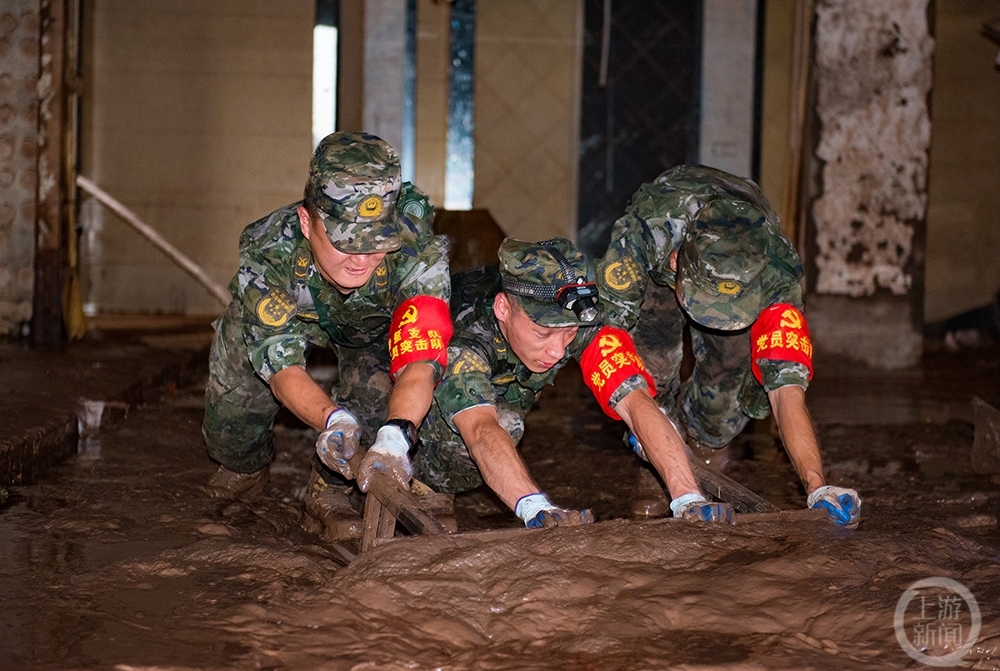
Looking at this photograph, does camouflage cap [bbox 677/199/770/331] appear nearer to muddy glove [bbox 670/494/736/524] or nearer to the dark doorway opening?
muddy glove [bbox 670/494/736/524]

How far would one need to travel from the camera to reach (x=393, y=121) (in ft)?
25.9

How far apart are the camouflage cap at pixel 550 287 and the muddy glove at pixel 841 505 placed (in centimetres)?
82

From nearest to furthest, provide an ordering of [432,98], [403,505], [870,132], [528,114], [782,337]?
[403,505]
[782,337]
[870,132]
[432,98]
[528,114]

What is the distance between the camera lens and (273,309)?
10.5 ft

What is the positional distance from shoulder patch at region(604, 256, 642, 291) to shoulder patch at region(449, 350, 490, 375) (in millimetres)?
581

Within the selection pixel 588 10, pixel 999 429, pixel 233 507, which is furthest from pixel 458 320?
pixel 588 10

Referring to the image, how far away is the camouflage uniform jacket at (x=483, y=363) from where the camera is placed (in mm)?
3055

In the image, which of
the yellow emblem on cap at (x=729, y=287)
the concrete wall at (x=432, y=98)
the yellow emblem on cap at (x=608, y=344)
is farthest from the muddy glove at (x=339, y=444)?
the concrete wall at (x=432, y=98)

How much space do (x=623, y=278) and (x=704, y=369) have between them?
2.36ft

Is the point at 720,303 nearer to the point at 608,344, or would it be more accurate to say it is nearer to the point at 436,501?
the point at 608,344

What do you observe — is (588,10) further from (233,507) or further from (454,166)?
(233,507)

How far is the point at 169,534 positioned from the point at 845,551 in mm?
1868

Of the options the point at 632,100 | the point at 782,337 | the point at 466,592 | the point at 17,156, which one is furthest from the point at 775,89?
the point at 466,592

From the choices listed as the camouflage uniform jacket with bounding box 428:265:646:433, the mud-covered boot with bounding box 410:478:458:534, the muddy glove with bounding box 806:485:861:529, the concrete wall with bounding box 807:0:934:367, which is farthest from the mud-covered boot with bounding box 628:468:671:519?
the concrete wall with bounding box 807:0:934:367
